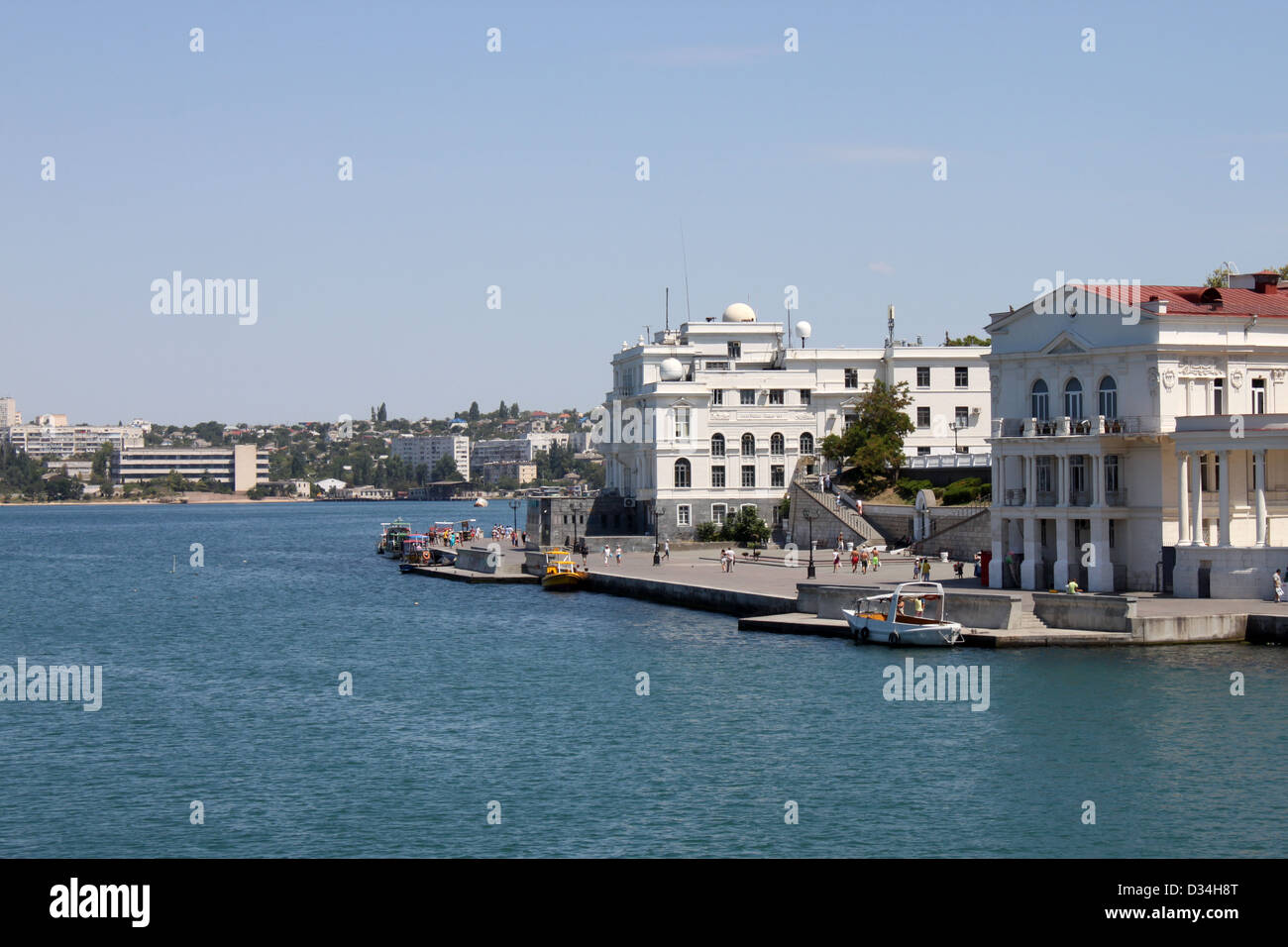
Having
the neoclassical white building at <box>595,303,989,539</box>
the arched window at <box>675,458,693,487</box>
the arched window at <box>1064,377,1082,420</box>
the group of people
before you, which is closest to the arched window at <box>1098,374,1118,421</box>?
the arched window at <box>1064,377,1082,420</box>

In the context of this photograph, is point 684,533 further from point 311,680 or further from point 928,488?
point 311,680

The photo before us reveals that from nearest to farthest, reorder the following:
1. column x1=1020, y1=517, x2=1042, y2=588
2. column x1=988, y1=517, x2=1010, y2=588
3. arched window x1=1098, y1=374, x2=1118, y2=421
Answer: arched window x1=1098, y1=374, x2=1118, y2=421, column x1=1020, y1=517, x2=1042, y2=588, column x1=988, y1=517, x2=1010, y2=588

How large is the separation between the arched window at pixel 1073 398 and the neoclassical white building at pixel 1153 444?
5cm

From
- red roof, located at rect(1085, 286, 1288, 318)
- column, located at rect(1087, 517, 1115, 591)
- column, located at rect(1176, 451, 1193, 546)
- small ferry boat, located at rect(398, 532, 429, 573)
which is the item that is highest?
→ red roof, located at rect(1085, 286, 1288, 318)

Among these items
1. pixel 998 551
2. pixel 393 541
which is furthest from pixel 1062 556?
pixel 393 541

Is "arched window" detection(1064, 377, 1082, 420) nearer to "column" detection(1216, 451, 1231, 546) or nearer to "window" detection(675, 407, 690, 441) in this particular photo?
"column" detection(1216, 451, 1231, 546)

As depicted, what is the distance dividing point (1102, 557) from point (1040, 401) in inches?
299

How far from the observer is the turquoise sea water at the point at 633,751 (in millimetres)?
27891

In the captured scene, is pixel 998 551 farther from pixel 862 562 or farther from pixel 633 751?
pixel 633 751

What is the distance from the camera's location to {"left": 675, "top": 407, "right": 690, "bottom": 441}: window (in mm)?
93312

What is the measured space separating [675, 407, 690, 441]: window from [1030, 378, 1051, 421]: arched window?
114 ft

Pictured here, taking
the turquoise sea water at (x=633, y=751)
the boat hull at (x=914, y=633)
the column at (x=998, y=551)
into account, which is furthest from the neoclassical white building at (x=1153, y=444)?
the boat hull at (x=914, y=633)

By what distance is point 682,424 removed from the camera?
3676 inches

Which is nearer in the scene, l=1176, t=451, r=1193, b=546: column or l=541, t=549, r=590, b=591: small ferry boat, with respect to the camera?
l=1176, t=451, r=1193, b=546: column
